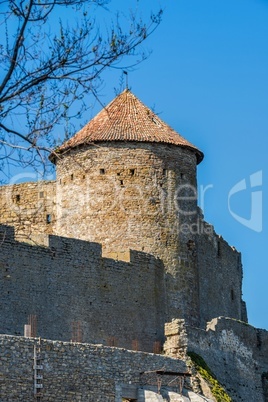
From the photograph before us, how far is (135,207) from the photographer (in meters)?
36.8

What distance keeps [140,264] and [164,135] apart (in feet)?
14.5

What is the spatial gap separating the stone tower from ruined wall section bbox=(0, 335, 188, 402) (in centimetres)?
647

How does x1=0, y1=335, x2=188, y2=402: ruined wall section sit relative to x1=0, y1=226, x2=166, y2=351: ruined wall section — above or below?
below

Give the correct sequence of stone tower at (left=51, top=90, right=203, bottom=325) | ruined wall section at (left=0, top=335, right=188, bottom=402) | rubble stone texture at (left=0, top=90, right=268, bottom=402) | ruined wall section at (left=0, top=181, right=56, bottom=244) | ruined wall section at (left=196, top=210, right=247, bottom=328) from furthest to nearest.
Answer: ruined wall section at (left=0, top=181, right=56, bottom=244)
ruined wall section at (left=196, top=210, right=247, bottom=328)
stone tower at (left=51, top=90, right=203, bottom=325)
rubble stone texture at (left=0, top=90, right=268, bottom=402)
ruined wall section at (left=0, top=335, right=188, bottom=402)

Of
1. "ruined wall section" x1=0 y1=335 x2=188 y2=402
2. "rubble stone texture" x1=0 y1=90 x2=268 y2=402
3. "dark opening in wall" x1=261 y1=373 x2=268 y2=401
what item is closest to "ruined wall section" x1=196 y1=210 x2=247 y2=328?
"rubble stone texture" x1=0 y1=90 x2=268 y2=402

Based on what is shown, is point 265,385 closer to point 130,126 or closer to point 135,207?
point 135,207

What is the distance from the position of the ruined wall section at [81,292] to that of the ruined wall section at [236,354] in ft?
5.76

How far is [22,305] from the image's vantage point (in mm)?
32438

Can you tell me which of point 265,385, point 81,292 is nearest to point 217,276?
point 265,385

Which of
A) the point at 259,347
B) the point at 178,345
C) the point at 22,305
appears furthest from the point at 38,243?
the point at 259,347

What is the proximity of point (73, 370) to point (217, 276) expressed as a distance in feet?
42.2

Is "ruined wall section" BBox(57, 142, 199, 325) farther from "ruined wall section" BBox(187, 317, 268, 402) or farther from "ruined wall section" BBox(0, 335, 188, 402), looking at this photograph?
"ruined wall section" BBox(0, 335, 188, 402)

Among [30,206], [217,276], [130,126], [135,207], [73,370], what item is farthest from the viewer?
[217,276]

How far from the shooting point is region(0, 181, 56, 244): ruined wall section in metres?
38.9
